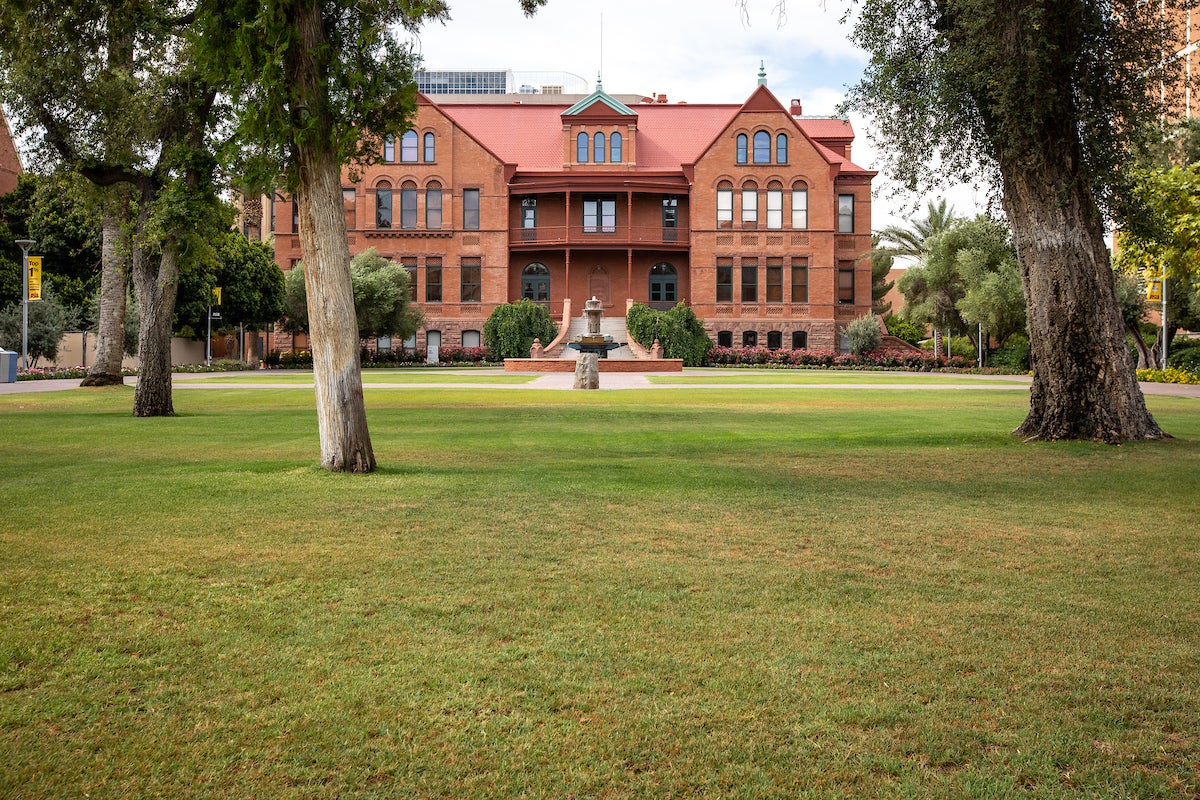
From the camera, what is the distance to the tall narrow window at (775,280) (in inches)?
2425

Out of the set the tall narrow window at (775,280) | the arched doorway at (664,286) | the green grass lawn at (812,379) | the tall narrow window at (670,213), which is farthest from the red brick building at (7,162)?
the tall narrow window at (775,280)

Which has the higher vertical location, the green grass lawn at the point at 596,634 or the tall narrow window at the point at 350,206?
the tall narrow window at the point at 350,206

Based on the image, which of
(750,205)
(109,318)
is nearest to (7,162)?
(109,318)

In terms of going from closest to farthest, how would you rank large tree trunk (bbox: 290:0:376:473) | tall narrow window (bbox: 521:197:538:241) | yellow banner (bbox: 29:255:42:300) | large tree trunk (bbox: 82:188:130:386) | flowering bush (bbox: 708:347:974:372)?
large tree trunk (bbox: 290:0:376:473), large tree trunk (bbox: 82:188:130:386), yellow banner (bbox: 29:255:42:300), flowering bush (bbox: 708:347:974:372), tall narrow window (bbox: 521:197:538:241)

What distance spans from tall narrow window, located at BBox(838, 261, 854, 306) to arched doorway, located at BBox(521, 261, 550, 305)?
17.9 metres

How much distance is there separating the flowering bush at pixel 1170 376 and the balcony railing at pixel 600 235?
2884 centimetres

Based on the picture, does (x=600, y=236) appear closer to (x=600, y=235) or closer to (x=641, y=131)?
(x=600, y=235)

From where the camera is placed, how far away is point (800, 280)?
6178 centimetres

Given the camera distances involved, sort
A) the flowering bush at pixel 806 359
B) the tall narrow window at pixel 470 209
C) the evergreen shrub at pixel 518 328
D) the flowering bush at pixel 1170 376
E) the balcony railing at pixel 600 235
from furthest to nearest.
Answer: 1. the tall narrow window at pixel 470 209
2. the balcony railing at pixel 600 235
3. the flowering bush at pixel 806 359
4. the evergreen shrub at pixel 518 328
5. the flowering bush at pixel 1170 376

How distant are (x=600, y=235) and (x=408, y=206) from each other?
455 inches

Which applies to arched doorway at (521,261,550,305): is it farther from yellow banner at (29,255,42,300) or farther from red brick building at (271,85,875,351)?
yellow banner at (29,255,42,300)

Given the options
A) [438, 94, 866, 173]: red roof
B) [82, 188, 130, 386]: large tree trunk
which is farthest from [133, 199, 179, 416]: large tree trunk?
[438, 94, 866, 173]: red roof

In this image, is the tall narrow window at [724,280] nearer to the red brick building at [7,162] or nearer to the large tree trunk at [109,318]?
the large tree trunk at [109,318]

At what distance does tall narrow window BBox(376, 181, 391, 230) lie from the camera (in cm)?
6147
